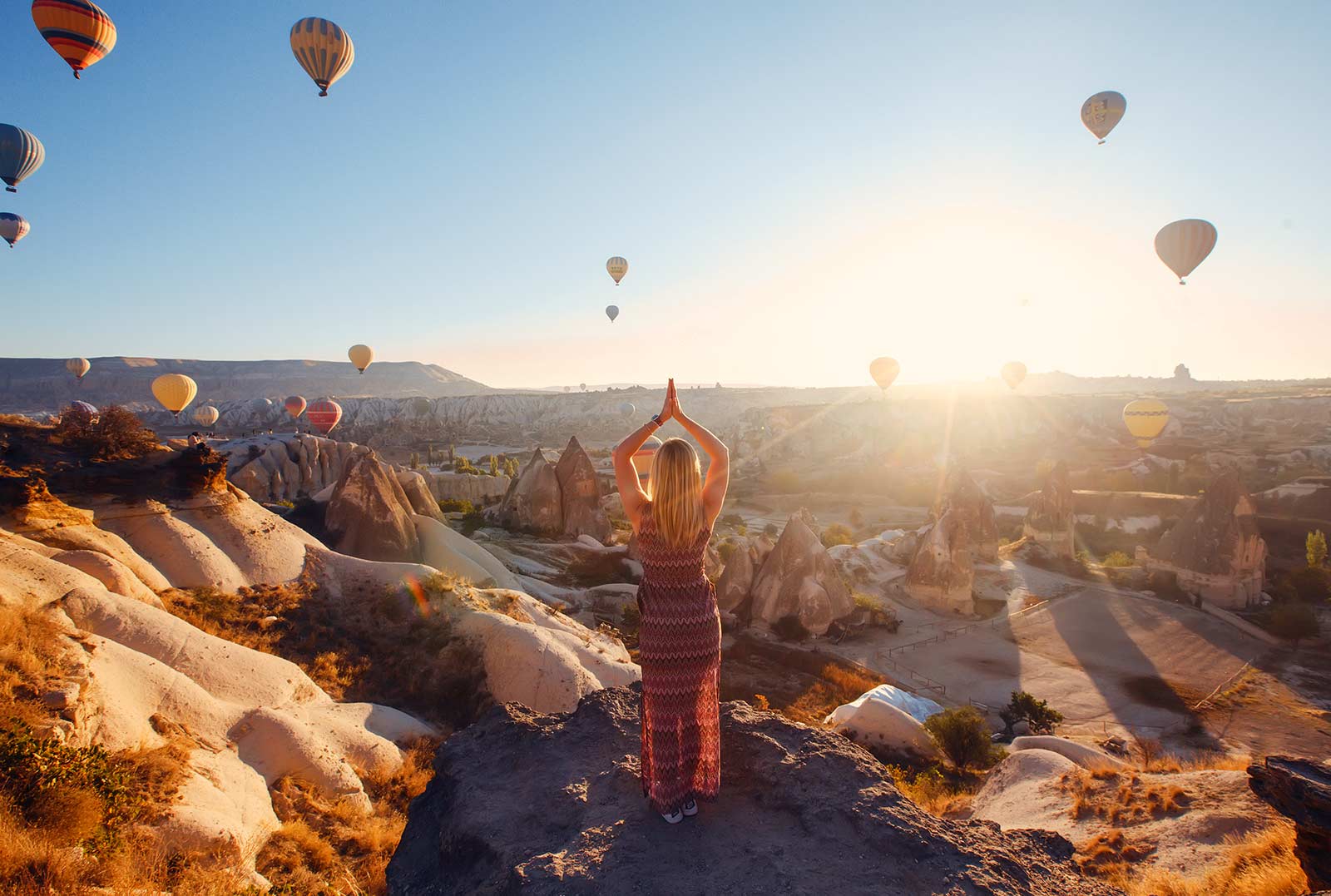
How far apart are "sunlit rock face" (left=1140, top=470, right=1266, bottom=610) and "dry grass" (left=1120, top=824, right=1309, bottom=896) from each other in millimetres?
21130

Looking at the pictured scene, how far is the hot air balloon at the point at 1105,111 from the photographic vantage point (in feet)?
90.3

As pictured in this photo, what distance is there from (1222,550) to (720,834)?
88.7ft

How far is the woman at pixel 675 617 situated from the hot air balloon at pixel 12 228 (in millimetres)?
55069

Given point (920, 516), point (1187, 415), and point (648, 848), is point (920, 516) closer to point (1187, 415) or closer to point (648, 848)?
point (648, 848)

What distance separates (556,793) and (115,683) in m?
4.97

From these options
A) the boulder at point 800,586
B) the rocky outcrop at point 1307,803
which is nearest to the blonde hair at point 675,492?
the rocky outcrop at point 1307,803

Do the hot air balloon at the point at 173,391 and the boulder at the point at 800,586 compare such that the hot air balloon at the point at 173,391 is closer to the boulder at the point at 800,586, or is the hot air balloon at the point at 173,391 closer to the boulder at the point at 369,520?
the boulder at the point at 369,520

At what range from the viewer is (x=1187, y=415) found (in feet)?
231

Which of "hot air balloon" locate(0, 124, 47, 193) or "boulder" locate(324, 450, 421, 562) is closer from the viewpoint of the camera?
"boulder" locate(324, 450, 421, 562)

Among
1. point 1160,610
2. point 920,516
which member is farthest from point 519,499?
point 920,516

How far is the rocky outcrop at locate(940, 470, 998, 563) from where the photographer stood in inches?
941

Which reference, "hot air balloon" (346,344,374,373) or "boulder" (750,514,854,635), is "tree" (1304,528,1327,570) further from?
"hot air balloon" (346,344,374,373)

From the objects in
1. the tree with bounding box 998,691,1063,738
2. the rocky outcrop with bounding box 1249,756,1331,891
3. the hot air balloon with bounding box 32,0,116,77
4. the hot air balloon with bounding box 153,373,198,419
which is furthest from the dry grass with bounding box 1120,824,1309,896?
the hot air balloon with bounding box 153,373,198,419

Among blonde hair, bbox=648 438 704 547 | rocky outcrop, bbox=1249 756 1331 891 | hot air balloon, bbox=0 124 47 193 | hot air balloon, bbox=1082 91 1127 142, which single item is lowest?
rocky outcrop, bbox=1249 756 1331 891
